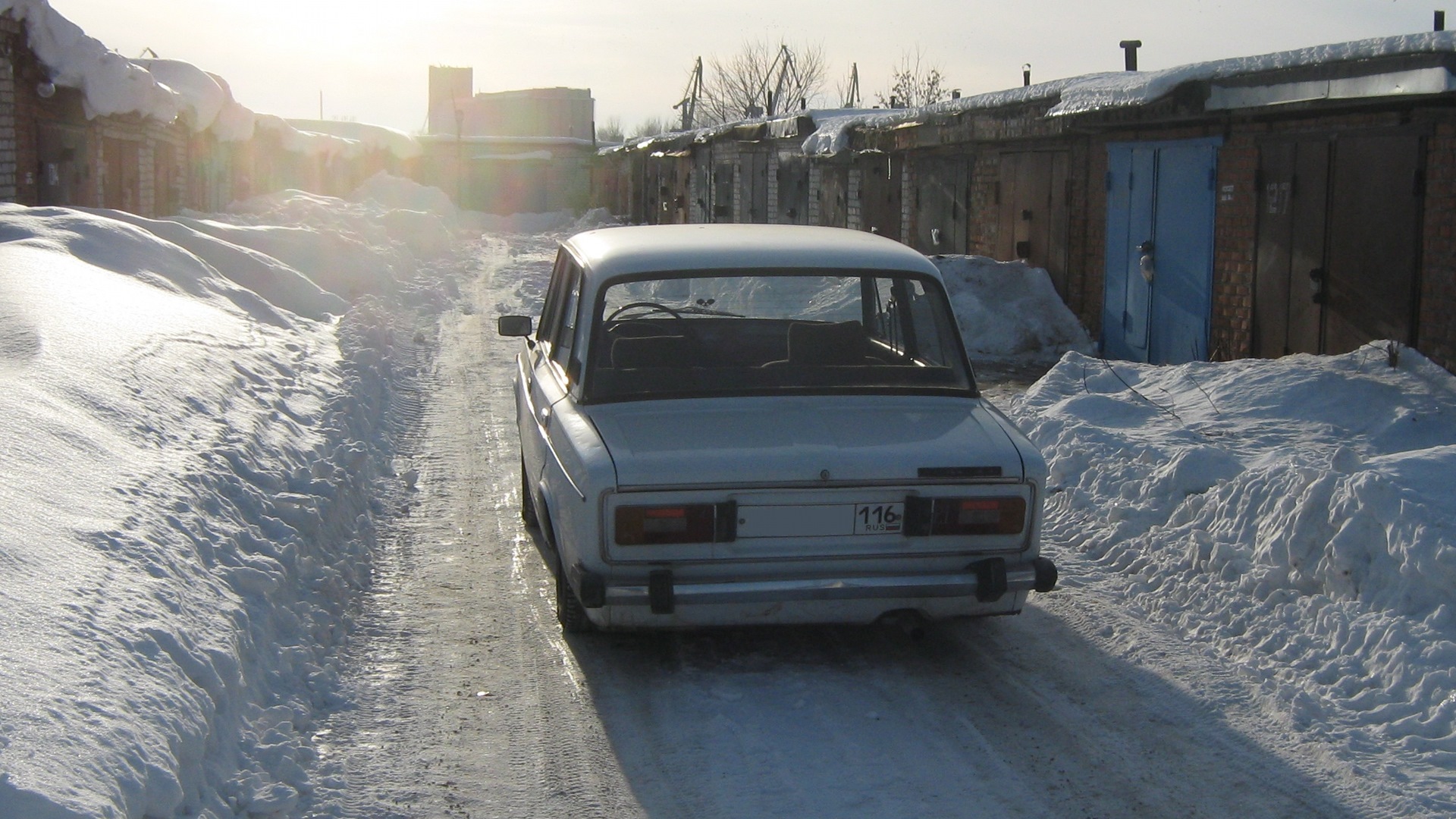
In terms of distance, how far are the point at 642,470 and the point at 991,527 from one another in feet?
4.16

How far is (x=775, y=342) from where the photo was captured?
20.1 ft

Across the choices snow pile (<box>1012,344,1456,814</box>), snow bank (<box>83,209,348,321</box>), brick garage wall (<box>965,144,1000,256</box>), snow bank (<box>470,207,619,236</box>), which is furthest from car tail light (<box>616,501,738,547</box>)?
snow bank (<box>470,207,619,236</box>)

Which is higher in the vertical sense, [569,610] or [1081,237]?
[1081,237]

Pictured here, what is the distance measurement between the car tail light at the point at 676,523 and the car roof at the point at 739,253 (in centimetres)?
130

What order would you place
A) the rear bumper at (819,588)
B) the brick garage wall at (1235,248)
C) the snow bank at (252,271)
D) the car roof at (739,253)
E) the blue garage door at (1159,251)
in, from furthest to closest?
1. the snow bank at (252,271)
2. the blue garage door at (1159,251)
3. the brick garage wall at (1235,248)
4. the car roof at (739,253)
5. the rear bumper at (819,588)

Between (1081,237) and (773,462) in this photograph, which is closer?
(773,462)

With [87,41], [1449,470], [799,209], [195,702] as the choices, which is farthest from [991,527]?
[799,209]

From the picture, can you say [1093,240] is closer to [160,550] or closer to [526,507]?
[526,507]

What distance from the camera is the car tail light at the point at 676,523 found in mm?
4410

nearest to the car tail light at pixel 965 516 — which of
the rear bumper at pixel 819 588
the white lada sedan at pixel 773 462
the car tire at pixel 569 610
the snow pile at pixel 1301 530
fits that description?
the white lada sedan at pixel 773 462

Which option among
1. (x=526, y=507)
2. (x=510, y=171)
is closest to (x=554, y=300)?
(x=526, y=507)

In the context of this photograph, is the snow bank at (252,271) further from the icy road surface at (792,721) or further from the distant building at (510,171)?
the distant building at (510,171)

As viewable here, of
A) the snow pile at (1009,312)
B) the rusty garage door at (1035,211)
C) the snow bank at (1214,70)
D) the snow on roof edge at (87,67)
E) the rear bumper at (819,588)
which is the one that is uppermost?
the snow on roof edge at (87,67)

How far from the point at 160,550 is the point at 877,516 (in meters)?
2.57
